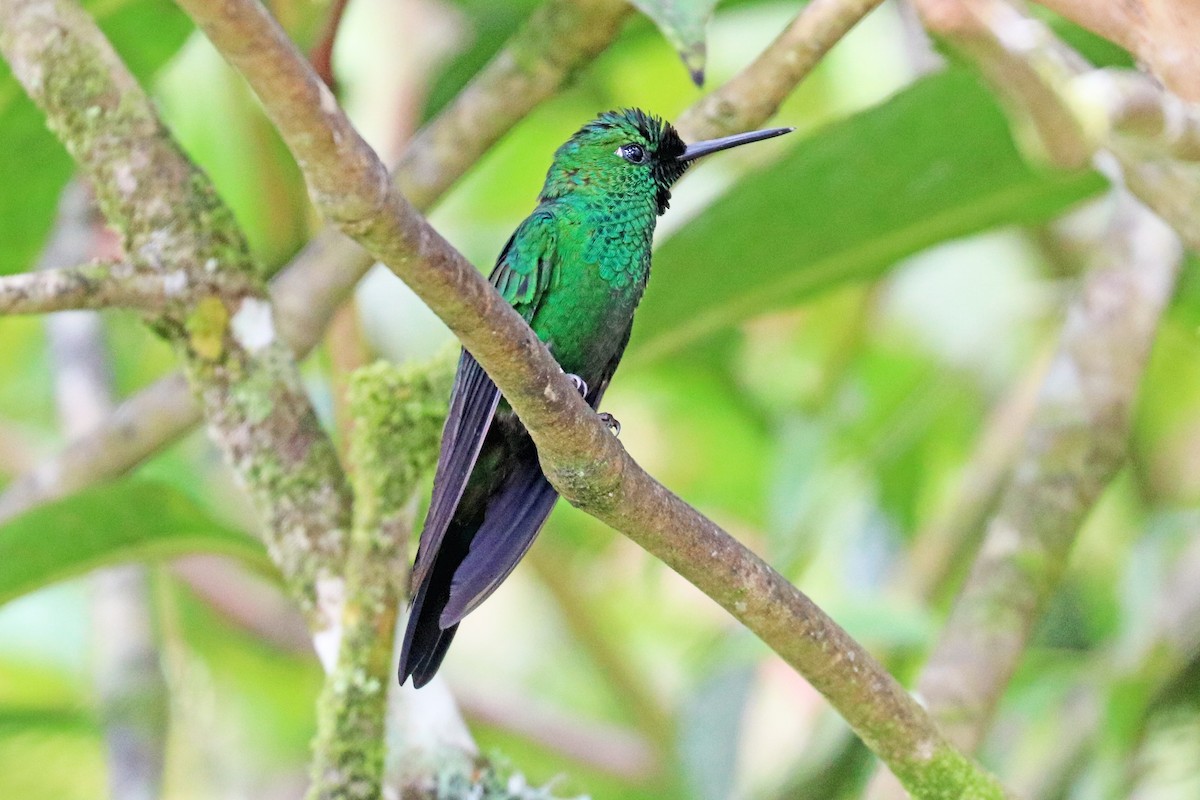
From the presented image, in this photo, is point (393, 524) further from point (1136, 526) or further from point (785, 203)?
point (1136, 526)

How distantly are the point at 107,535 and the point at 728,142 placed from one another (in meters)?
1.27

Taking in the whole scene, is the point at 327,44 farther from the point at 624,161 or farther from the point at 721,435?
the point at 721,435

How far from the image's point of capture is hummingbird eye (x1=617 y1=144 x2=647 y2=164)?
2.61 meters

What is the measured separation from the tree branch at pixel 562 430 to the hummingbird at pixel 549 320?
1.42 feet

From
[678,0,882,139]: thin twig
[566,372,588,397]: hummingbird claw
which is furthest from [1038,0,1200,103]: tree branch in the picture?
[566,372,588,397]: hummingbird claw

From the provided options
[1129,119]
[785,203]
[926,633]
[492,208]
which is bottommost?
[1129,119]

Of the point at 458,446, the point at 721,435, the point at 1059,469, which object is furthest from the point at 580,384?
the point at 721,435

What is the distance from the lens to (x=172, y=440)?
283 cm

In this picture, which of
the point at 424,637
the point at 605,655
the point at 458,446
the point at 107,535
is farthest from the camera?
the point at 605,655

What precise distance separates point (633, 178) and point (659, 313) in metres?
0.47

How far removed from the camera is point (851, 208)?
9.53ft

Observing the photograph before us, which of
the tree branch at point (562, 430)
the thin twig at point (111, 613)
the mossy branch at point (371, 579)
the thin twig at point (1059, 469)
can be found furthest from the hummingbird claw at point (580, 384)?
the thin twig at point (111, 613)

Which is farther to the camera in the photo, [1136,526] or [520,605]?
[520,605]

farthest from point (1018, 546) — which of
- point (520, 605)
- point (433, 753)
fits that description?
point (520, 605)
